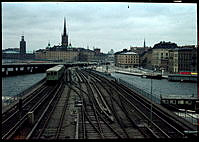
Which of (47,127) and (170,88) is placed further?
(170,88)

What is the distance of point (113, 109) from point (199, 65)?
5.32m

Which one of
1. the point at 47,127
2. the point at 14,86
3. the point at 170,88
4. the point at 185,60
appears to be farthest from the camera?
the point at 170,88

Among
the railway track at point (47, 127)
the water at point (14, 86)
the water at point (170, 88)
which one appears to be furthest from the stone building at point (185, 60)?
the water at point (14, 86)

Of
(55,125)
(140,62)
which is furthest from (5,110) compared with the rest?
(140,62)

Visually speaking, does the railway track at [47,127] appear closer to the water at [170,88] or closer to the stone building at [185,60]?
the stone building at [185,60]

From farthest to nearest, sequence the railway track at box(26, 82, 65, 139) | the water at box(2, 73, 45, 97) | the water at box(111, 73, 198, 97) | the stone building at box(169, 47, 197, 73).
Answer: the water at box(111, 73, 198, 97)
the water at box(2, 73, 45, 97)
the railway track at box(26, 82, 65, 139)
the stone building at box(169, 47, 197, 73)

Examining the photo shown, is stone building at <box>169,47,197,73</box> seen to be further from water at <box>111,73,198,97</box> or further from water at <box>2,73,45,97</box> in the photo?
water at <box>2,73,45,97</box>

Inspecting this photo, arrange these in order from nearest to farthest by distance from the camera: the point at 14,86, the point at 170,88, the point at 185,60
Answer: the point at 185,60, the point at 14,86, the point at 170,88

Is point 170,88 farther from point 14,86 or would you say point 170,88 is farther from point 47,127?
point 47,127

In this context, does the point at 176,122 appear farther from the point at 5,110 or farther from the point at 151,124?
the point at 5,110

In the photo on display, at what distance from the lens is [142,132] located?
479 centimetres

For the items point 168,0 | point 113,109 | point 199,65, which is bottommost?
point 113,109

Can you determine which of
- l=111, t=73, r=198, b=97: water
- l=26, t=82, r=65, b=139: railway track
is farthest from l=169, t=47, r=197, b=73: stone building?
l=26, t=82, r=65, b=139: railway track

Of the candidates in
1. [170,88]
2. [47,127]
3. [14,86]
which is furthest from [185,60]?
[14,86]
